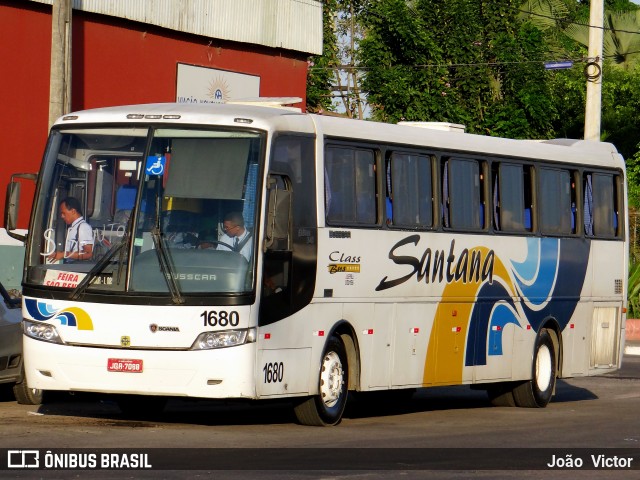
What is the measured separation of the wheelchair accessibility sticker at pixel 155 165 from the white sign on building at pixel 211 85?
1239 cm

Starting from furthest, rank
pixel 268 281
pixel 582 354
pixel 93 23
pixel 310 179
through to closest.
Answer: pixel 93 23
pixel 582 354
pixel 310 179
pixel 268 281

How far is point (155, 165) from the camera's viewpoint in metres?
13.8

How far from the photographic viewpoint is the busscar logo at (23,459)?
10.6 m

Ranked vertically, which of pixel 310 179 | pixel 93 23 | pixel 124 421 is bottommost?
pixel 124 421

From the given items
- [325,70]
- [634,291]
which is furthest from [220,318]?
[325,70]

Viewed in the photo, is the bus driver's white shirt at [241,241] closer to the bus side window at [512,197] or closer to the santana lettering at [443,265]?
the santana lettering at [443,265]

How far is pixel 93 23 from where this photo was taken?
24203mm

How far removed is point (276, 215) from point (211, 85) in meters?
13.6

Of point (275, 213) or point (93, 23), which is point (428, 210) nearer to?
point (275, 213)

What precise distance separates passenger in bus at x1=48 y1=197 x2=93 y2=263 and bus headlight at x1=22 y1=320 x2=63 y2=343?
2.05 ft

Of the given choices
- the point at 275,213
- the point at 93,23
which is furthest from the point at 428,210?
the point at 93,23

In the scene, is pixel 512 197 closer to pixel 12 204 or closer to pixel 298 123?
pixel 298 123

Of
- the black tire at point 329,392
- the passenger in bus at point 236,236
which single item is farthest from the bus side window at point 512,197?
the passenger in bus at point 236,236

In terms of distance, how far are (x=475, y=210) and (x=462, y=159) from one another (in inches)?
24.7
